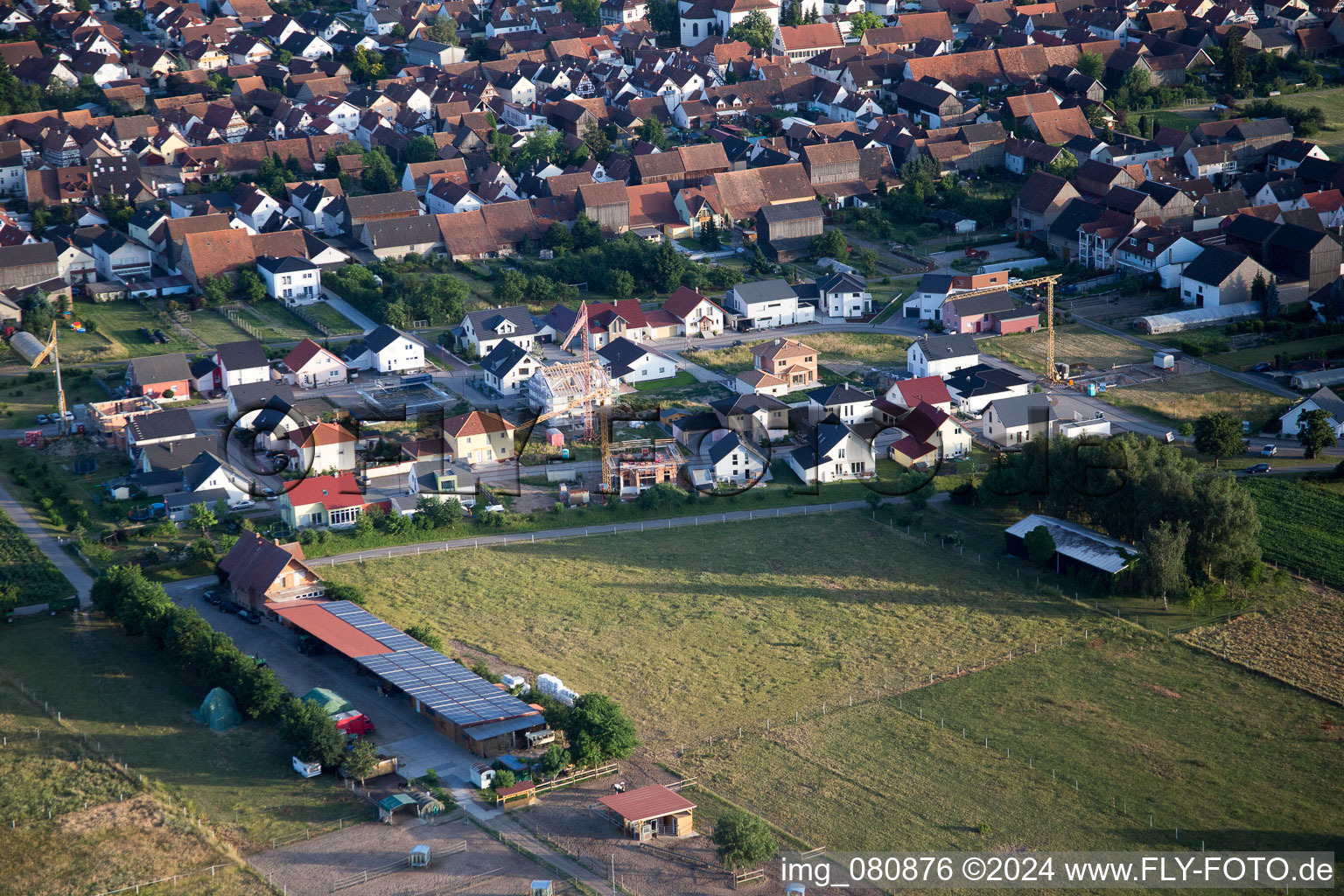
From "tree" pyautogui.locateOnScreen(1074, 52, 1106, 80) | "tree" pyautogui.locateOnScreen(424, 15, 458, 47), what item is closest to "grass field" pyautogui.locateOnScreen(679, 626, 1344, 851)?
"tree" pyautogui.locateOnScreen(1074, 52, 1106, 80)

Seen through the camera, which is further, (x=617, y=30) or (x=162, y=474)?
(x=617, y=30)

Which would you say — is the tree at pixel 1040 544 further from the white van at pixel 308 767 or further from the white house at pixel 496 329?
the white house at pixel 496 329

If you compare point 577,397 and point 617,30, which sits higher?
point 617,30

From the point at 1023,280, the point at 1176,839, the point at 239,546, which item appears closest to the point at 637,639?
the point at 239,546

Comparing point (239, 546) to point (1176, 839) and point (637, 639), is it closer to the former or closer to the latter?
point (637, 639)

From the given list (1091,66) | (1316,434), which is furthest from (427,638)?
(1091,66)

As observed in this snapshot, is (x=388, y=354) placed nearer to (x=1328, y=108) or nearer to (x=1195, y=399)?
(x=1195, y=399)
